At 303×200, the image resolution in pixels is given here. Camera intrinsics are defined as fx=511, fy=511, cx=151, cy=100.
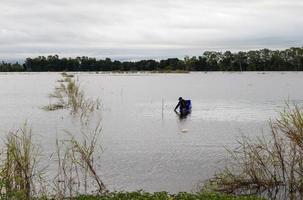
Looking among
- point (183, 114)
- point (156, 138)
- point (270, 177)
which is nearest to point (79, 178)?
point (270, 177)

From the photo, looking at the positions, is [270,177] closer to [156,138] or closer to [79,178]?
[79,178]

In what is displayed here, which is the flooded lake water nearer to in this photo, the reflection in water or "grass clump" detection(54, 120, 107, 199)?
the reflection in water

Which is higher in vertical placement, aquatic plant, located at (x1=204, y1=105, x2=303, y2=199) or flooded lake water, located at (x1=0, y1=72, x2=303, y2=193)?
aquatic plant, located at (x1=204, y1=105, x2=303, y2=199)

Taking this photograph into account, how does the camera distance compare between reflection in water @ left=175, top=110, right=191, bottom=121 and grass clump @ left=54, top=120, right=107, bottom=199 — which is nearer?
grass clump @ left=54, top=120, right=107, bottom=199

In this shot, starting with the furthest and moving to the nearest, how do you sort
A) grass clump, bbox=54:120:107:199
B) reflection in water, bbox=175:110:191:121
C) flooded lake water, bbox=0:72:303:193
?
reflection in water, bbox=175:110:191:121 → flooded lake water, bbox=0:72:303:193 → grass clump, bbox=54:120:107:199

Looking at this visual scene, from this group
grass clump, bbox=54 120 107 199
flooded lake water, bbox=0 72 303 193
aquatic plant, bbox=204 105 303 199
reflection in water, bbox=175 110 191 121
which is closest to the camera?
aquatic plant, bbox=204 105 303 199

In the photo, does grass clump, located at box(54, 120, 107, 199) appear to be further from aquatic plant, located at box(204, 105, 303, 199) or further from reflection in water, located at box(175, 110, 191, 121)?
reflection in water, located at box(175, 110, 191, 121)

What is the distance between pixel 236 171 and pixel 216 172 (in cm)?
72

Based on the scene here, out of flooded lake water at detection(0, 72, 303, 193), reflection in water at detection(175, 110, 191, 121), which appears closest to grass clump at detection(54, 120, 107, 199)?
flooded lake water at detection(0, 72, 303, 193)

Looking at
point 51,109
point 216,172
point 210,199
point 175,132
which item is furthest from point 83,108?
point 210,199

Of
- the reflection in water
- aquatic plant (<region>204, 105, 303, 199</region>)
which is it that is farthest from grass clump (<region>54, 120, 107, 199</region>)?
the reflection in water

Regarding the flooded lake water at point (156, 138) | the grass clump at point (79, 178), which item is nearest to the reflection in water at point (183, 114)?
the flooded lake water at point (156, 138)

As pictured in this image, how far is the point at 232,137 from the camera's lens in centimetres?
2753

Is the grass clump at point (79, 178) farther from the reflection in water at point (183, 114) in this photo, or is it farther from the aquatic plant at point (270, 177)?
the reflection in water at point (183, 114)
